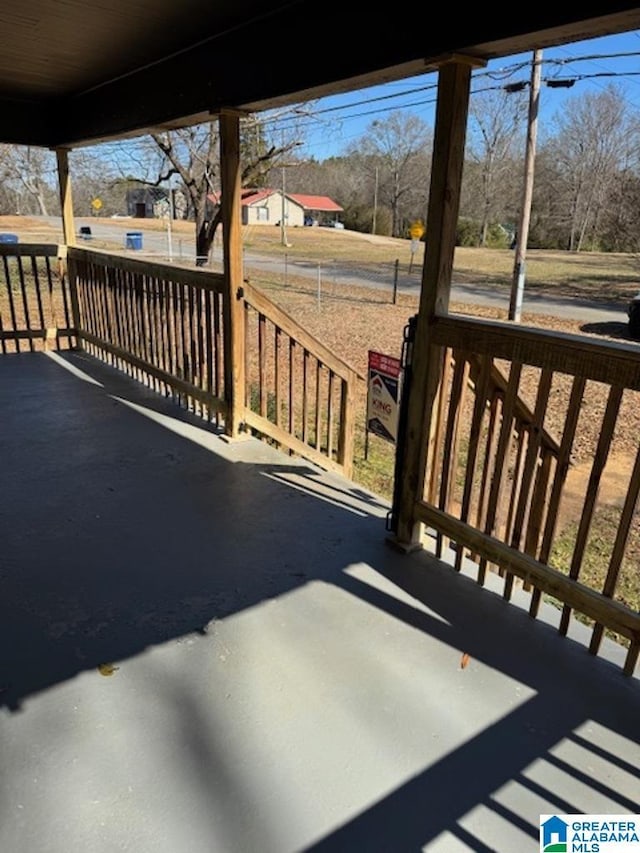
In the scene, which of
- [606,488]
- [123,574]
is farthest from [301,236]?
[123,574]

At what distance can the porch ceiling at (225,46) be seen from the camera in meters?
1.83

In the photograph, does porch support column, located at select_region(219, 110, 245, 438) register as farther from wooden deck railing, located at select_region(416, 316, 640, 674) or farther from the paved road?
the paved road

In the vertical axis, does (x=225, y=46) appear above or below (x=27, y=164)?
below

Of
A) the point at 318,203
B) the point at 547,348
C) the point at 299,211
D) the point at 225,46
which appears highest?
the point at 318,203

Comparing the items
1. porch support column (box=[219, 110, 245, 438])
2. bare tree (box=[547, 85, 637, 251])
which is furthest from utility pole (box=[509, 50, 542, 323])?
porch support column (box=[219, 110, 245, 438])

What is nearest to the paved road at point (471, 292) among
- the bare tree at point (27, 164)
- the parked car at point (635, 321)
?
the parked car at point (635, 321)

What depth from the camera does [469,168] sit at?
2350cm

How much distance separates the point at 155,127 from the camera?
12.5 feet

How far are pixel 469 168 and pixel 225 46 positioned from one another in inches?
907

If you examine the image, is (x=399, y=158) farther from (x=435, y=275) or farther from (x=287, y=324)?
(x=435, y=275)

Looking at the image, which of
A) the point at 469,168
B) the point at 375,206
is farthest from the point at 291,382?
the point at 375,206

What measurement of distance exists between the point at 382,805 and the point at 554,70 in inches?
432

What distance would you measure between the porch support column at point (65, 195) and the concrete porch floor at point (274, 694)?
11.7 ft

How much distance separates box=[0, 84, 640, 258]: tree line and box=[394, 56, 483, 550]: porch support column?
4.72ft
